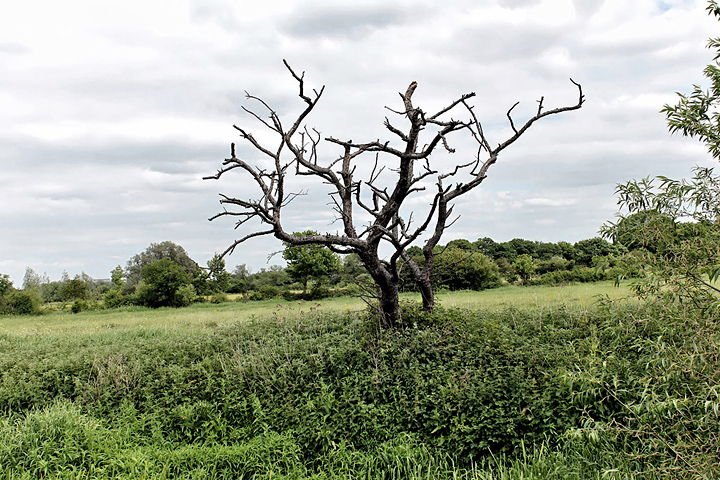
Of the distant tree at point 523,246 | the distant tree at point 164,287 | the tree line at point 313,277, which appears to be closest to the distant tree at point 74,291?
the tree line at point 313,277

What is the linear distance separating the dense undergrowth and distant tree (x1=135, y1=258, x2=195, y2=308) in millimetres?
26098

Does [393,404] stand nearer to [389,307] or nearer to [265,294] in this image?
[389,307]

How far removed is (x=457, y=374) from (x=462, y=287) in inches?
1069

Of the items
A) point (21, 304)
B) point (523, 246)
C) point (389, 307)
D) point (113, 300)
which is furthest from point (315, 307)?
point (523, 246)

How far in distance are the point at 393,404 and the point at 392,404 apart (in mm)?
23

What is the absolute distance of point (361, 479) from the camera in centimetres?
577

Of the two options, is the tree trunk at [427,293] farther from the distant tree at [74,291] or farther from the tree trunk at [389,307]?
the distant tree at [74,291]

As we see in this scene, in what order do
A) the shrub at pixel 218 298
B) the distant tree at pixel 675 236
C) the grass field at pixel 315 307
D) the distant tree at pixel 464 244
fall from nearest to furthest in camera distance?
the distant tree at pixel 675 236 → the grass field at pixel 315 307 → the shrub at pixel 218 298 → the distant tree at pixel 464 244

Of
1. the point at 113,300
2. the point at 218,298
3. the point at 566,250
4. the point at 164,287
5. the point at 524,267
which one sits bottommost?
the point at 218,298

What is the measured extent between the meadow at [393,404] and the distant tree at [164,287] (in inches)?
1028

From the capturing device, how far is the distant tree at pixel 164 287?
34.8 metres

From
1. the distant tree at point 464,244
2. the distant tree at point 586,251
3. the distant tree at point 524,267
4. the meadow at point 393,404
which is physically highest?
the distant tree at point 464,244

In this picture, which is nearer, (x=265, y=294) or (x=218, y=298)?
(x=265, y=294)

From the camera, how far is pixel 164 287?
3525cm
